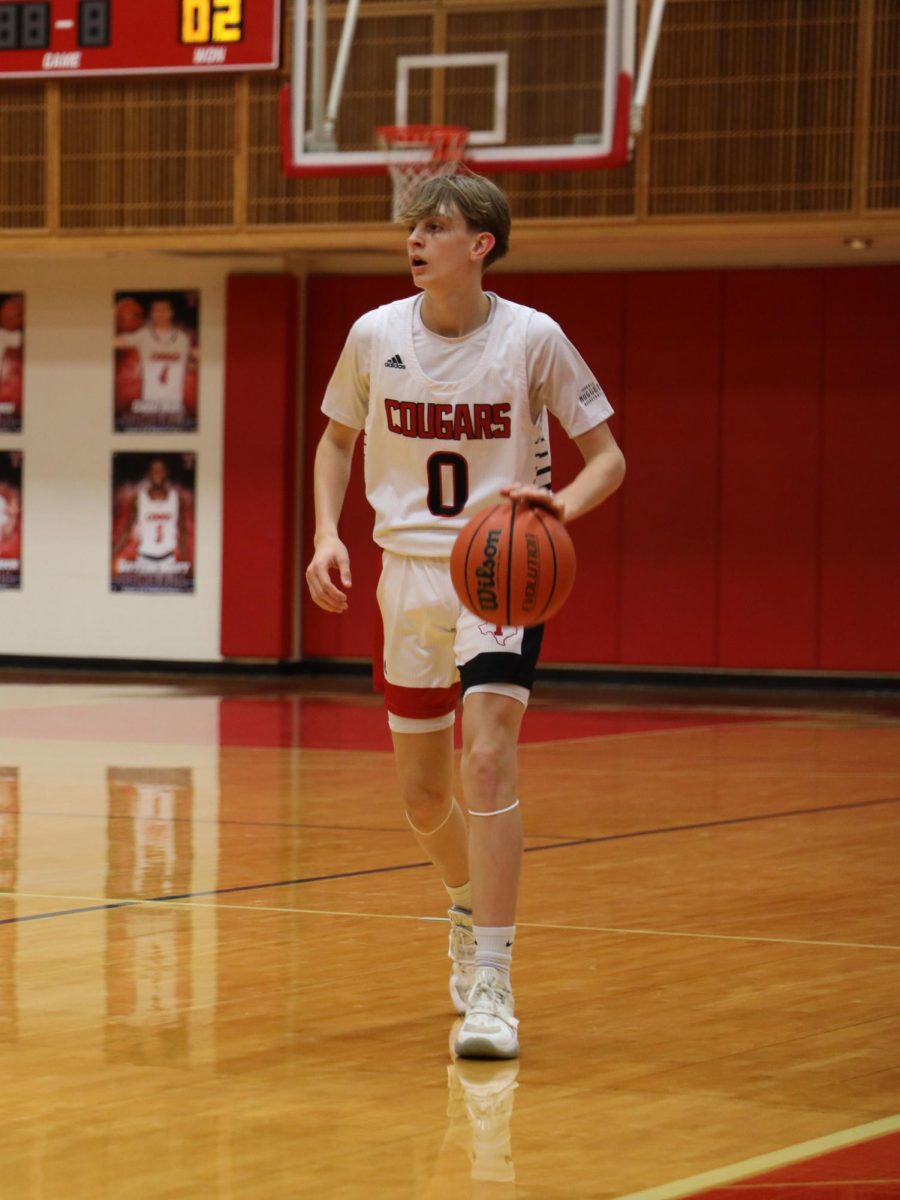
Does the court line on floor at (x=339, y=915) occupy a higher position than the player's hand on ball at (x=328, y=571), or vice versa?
the player's hand on ball at (x=328, y=571)

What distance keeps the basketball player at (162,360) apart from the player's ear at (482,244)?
1288 centimetres

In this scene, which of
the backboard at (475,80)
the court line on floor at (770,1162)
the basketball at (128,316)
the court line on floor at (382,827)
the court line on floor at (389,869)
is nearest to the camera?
the court line on floor at (770,1162)

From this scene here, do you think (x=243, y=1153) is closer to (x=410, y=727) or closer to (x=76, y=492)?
(x=410, y=727)

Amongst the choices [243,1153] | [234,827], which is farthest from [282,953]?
[234,827]

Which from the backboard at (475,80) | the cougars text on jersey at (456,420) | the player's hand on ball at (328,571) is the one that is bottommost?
the player's hand on ball at (328,571)

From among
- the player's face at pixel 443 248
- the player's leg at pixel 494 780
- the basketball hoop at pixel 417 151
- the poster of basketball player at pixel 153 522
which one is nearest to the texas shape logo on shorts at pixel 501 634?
the player's leg at pixel 494 780

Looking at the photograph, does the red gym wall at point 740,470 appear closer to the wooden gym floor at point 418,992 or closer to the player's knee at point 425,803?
the wooden gym floor at point 418,992

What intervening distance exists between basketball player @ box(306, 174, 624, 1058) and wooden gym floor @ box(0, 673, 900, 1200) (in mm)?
492

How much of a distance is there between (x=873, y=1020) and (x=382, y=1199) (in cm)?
172

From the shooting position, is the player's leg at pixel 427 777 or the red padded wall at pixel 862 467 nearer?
the player's leg at pixel 427 777

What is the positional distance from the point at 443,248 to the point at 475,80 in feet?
33.3

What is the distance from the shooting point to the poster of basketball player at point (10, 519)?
58.3 feet

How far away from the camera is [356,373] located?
15.4 ft

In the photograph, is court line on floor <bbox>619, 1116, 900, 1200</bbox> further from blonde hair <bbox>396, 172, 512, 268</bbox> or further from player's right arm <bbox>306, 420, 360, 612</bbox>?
blonde hair <bbox>396, 172, 512, 268</bbox>
